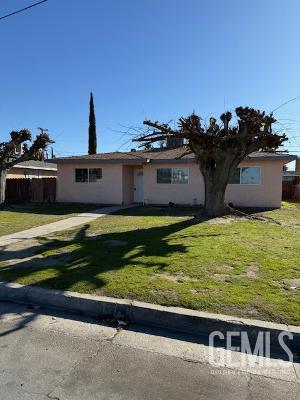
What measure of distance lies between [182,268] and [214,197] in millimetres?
7319

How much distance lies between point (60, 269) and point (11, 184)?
67.7ft

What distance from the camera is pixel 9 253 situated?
7895 mm

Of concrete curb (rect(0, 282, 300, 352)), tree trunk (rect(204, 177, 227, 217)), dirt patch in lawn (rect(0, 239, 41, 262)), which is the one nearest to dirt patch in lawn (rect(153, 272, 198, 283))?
concrete curb (rect(0, 282, 300, 352))

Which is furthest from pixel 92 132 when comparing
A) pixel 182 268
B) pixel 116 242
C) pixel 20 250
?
pixel 182 268

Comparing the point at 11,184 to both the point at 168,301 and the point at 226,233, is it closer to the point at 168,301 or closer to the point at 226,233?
the point at 226,233

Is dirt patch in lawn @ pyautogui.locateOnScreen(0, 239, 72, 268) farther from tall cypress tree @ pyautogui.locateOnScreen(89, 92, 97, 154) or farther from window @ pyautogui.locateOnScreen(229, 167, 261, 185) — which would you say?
tall cypress tree @ pyautogui.locateOnScreen(89, 92, 97, 154)

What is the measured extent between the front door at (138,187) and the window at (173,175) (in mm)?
1664

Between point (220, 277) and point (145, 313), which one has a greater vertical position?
point (220, 277)

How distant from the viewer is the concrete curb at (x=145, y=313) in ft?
13.4

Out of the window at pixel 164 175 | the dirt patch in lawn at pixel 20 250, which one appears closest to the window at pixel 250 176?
the window at pixel 164 175

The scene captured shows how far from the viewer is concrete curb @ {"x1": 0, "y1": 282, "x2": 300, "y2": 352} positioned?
4.10 m

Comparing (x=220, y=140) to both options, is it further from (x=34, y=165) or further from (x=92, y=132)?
(x=92, y=132)

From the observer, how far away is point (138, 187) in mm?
22516

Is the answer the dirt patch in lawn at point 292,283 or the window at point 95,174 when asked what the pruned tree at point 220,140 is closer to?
the dirt patch in lawn at point 292,283
